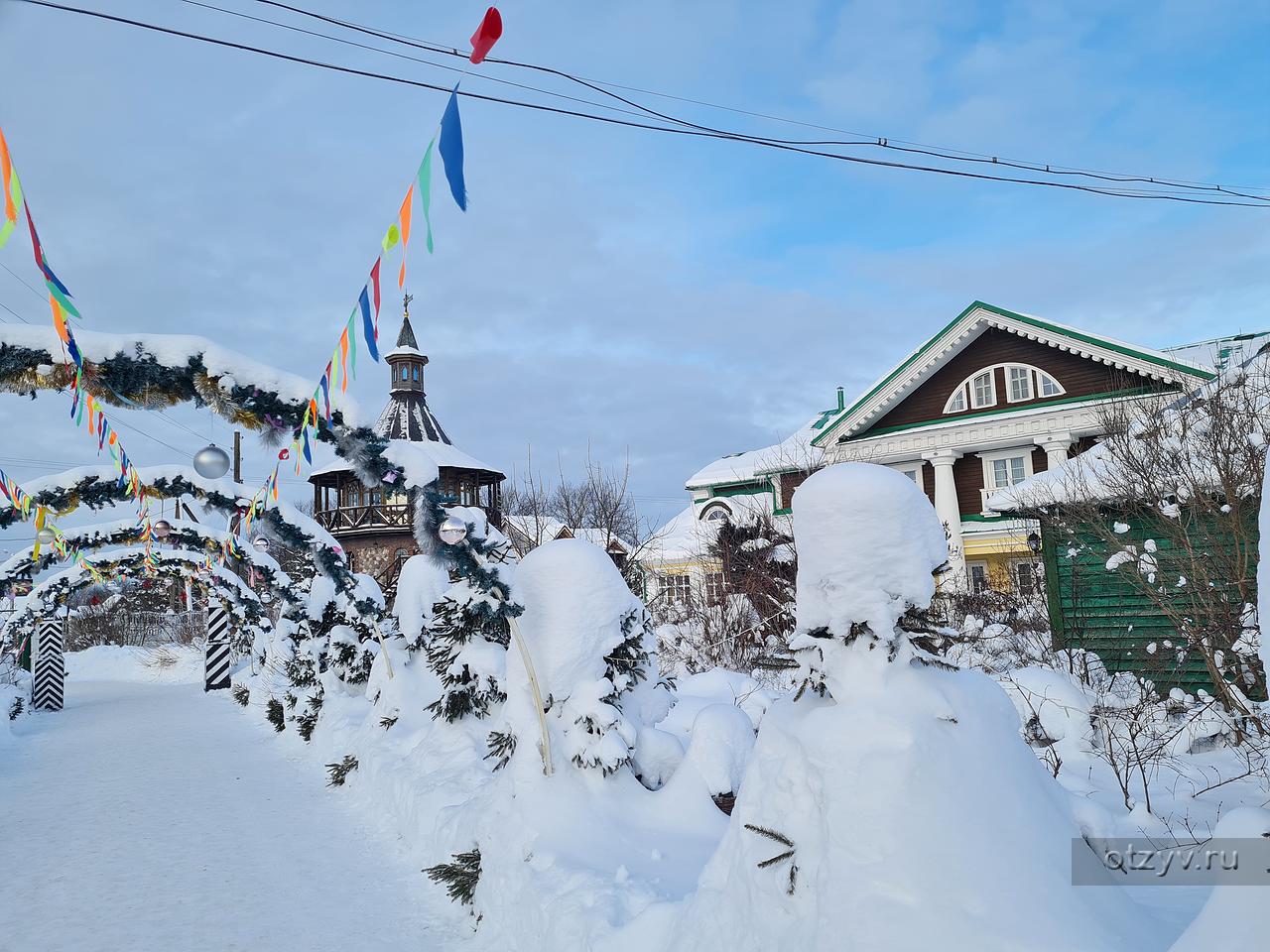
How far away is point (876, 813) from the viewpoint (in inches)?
103

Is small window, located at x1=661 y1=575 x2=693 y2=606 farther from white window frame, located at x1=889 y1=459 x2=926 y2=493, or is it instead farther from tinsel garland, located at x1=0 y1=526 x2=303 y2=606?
tinsel garland, located at x1=0 y1=526 x2=303 y2=606

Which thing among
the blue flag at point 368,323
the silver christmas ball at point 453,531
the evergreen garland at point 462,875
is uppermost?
the blue flag at point 368,323

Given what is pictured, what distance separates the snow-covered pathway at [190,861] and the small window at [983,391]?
57.9 feet

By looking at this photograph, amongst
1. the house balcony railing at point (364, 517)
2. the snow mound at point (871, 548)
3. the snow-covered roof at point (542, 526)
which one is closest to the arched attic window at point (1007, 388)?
the snow-covered roof at point (542, 526)

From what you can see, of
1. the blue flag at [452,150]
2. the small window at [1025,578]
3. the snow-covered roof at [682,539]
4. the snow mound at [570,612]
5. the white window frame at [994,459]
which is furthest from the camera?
the white window frame at [994,459]

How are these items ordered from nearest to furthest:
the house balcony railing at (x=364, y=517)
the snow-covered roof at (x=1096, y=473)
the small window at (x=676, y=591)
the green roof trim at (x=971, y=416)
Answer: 1. the snow-covered roof at (x=1096, y=473)
2. the small window at (x=676, y=591)
3. the green roof trim at (x=971, y=416)
4. the house balcony railing at (x=364, y=517)

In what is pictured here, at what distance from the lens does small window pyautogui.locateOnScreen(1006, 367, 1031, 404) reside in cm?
1984

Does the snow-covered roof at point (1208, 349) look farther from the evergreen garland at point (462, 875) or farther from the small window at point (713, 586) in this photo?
the evergreen garland at point (462, 875)

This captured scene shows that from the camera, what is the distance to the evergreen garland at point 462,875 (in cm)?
508

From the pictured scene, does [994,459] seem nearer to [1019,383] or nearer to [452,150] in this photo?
[1019,383]

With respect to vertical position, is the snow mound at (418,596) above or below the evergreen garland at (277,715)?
above

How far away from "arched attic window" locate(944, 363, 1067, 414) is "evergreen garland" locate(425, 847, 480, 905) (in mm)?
18602

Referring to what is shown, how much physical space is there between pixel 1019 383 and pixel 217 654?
76.6ft

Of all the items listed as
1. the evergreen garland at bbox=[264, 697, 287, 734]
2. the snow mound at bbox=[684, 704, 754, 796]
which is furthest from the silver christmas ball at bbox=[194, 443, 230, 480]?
the evergreen garland at bbox=[264, 697, 287, 734]
